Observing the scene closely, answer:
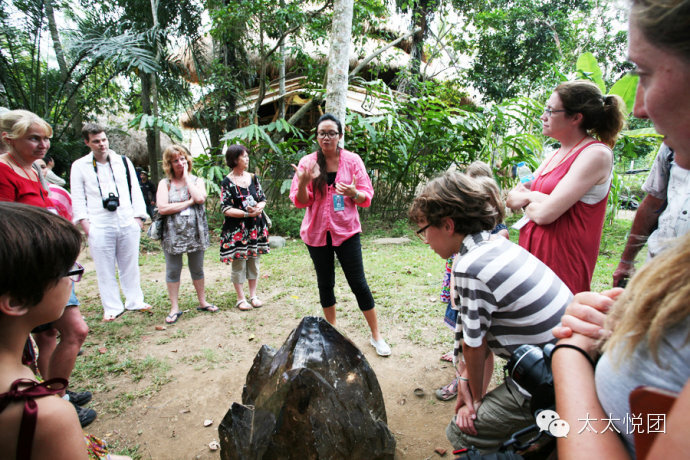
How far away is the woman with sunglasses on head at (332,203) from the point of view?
2820mm

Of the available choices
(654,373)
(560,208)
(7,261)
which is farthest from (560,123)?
(7,261)

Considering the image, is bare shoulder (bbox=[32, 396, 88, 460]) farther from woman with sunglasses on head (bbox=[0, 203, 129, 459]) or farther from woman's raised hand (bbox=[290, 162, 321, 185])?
woman's raised hand (bbox=[290, 162, 321, 185])

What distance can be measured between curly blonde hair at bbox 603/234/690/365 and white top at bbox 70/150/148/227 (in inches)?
166

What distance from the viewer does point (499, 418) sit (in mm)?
1481

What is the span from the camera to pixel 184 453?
7.04ft

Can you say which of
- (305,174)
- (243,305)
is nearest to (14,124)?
(305,174)

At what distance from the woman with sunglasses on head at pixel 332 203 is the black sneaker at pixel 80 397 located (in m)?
1.84

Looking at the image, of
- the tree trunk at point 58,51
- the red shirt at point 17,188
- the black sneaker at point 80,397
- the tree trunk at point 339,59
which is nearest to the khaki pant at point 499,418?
the black sneaker at point 80,397

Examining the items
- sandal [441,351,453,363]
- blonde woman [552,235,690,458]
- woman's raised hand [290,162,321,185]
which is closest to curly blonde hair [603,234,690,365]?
blonde woman [552,235,690,458]

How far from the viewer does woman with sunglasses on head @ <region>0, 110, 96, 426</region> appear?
2.28 m

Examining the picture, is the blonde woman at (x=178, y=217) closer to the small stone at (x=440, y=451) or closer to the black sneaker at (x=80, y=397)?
the black sneaker at (x=80, y=397)

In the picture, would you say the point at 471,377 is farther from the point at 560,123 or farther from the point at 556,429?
the point at 560,123

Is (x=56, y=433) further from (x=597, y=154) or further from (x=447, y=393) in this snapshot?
(x=597, y=154)

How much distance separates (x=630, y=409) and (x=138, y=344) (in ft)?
12.4
